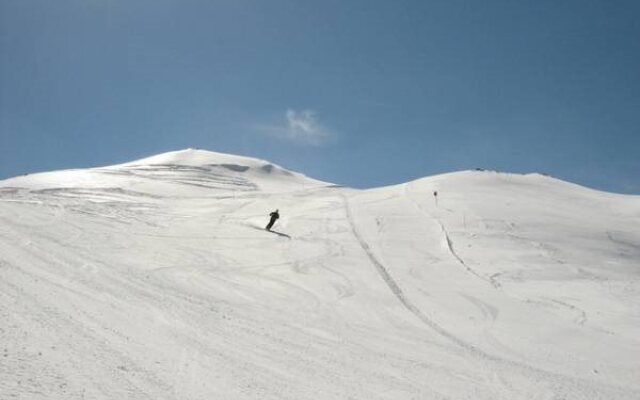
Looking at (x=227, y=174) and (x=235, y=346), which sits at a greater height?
(x=227, y=174)

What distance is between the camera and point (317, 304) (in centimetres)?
1195

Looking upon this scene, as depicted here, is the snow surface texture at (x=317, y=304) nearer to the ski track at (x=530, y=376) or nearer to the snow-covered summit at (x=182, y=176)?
the ski track at (x=530, y=376)

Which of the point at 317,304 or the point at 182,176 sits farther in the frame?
the point at 182,176

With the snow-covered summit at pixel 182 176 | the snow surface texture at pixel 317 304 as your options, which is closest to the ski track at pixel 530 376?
the snow surface texture at pixel 317 304

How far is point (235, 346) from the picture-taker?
27.5 ft

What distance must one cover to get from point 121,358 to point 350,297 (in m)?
6.67

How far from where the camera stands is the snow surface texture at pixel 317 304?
715 centimetres

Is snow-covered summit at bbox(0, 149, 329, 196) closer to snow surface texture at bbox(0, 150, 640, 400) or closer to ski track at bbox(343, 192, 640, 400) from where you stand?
snow surface texture at bbox(0, 150, 640, 400)

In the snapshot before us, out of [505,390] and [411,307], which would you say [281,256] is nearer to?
[411,307]

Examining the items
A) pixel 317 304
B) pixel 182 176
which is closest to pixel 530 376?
pixel 317 304

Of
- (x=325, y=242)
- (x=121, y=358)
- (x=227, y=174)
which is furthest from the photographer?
(x=227, y=174)

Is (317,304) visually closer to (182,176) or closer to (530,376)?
(530,376)

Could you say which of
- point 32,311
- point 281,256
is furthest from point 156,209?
point 32,311

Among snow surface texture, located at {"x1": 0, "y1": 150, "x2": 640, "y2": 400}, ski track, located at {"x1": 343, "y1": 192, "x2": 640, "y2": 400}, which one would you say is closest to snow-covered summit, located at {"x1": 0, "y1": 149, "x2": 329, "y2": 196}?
snow surface texture, located at {"x1": 0, "y1": 150, "x2": 640, "y2": 400}
